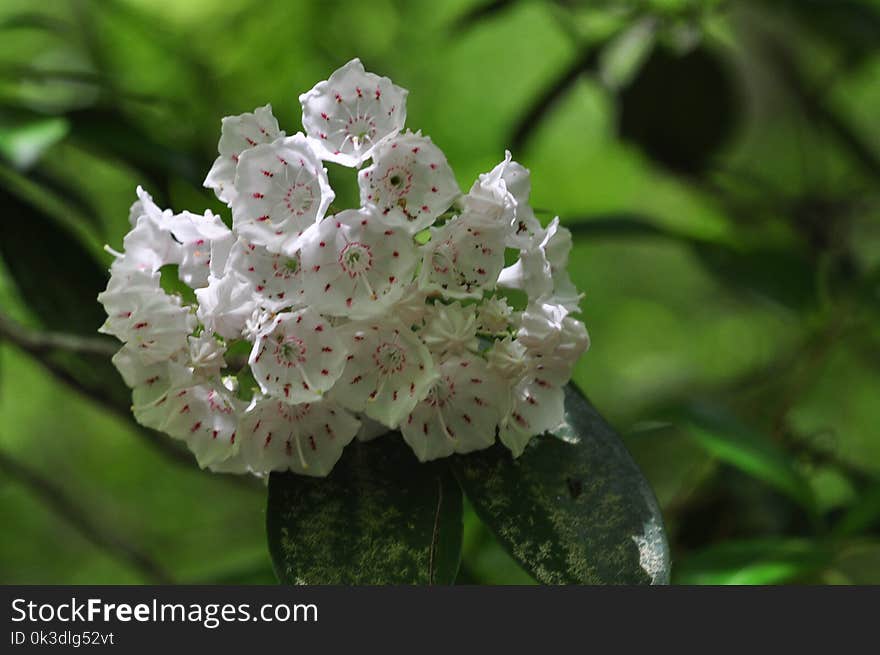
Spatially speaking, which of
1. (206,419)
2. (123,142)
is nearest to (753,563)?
(206,419)

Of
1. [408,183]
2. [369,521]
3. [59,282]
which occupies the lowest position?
[369,521]

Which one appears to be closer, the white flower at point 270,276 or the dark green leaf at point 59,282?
the white flower at point 270,276

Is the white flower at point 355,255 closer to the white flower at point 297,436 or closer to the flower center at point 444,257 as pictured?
the flower center at point 444,257

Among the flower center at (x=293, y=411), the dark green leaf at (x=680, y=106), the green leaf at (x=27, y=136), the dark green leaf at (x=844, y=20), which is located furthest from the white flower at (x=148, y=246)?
the dark green leaf at (x=844, y=20)

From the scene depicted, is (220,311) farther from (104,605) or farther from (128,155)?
(128,155)

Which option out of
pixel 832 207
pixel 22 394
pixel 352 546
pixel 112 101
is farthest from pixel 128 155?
pixel 22 394

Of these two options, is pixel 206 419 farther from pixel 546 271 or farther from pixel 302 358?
pixel 546 271
